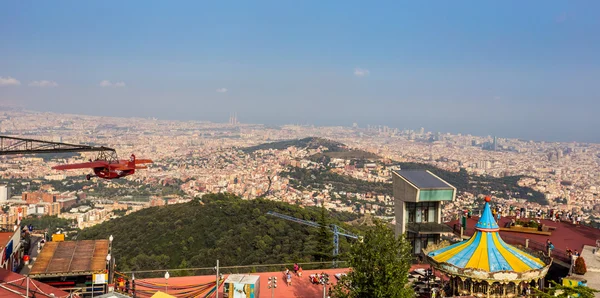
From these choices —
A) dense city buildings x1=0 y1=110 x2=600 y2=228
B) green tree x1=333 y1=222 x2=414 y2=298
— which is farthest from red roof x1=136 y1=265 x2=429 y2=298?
dense city buildings x1=0 y1=110 x2=600 y2=228

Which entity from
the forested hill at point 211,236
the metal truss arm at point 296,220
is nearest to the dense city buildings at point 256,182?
the forested hill at point 211,236

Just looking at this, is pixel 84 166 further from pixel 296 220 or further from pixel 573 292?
pixel 296 220

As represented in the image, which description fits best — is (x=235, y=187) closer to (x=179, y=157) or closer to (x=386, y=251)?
(x=179, y=157)

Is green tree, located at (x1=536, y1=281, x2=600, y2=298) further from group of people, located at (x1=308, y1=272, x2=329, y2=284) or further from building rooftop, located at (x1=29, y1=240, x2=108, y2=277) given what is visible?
building rooftop, located at (x1=29, y1=240, x2=108, y2=277)

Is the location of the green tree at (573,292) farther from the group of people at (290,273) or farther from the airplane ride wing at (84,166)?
the airplane ride wing at (84,166)

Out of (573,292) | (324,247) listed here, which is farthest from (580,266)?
(324,247)

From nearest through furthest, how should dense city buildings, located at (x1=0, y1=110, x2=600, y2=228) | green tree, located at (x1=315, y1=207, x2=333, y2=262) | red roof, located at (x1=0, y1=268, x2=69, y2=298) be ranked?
1. red roof, located at (x1=0, y1=268, x2=69, y2=298)
2. green tree, located at (x1=315, y1=207, x2=333, y2=262)
3. dense city buildings, located at (x1=0, y1=110, x2=600, y2=228)

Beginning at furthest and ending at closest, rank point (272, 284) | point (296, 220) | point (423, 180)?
point (296, 220) < point (423, 180) < point (272, 284)
